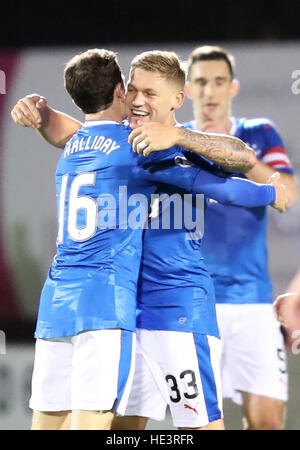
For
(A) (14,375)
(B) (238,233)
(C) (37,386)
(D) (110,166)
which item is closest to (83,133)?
(D) (110,166)

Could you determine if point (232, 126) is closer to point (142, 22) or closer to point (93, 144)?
point (93, 144)

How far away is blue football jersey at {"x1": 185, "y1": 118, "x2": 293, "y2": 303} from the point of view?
420cm

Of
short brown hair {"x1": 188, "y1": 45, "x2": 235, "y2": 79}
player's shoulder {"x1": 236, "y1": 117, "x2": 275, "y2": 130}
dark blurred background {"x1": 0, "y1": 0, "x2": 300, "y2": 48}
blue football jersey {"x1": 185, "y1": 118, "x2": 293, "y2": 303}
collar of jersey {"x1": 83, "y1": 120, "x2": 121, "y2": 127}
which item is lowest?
blue football jersey {"x1": 185, "y1": 118, "x2": 293, "y2": 303}

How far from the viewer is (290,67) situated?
18.4ft

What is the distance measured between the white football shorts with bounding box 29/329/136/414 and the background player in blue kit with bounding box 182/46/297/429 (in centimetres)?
128

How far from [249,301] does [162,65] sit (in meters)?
1.51

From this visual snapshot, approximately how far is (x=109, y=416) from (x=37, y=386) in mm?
344

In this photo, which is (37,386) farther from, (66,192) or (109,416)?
(66,192)

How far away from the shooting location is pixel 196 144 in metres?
2.99

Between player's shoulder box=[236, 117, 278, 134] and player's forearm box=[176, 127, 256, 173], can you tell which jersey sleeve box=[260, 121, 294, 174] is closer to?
player's shoulder box=[236, 117, 278, 134]

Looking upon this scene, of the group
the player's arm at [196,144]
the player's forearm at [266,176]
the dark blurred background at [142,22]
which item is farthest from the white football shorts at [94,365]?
the dark blurred background at [142,22]

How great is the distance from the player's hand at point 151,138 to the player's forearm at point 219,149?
0.05 metres

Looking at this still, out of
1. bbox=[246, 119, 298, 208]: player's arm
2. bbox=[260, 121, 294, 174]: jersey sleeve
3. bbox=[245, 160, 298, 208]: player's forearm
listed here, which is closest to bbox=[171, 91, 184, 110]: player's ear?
bbox=[245, 160, 298, 208]: player's forearm

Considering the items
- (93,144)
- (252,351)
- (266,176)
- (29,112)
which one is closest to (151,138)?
(93,144)
